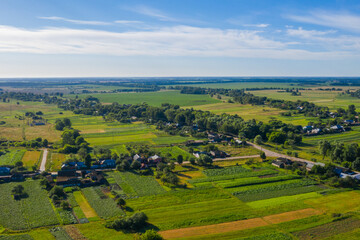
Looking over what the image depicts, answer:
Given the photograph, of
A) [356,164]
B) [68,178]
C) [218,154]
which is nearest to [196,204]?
[68,178]

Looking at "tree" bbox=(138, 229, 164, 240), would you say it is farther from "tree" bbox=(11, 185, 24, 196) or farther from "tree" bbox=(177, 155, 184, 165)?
"tree" bbox=(177, 155, 184, 165)

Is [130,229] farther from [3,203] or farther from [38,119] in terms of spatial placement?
[38,119]

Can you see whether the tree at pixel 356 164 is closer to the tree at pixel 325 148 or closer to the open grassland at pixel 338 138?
the tree at pixel 325 148

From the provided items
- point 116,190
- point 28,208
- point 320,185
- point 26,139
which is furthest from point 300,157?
point 26,139

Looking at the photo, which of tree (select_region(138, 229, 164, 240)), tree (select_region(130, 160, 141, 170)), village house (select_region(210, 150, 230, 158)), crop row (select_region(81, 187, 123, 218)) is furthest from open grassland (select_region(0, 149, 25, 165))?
village house (select_region(210, 150, 230, 158))

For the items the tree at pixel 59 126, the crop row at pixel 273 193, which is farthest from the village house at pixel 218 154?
the tree at pixel 59 126
